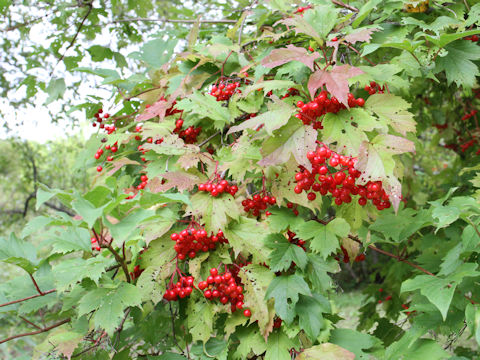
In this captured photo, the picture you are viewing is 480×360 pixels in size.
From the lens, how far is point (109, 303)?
4.58 feet

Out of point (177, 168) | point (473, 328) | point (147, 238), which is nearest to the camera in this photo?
point (473, 328)

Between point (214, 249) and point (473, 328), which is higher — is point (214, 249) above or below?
above

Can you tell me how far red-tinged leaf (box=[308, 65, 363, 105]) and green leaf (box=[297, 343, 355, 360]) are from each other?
2.98 feet

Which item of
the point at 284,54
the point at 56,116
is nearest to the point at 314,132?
the point at 284,54

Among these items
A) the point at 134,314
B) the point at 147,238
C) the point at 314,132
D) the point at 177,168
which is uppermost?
the point at 314,132

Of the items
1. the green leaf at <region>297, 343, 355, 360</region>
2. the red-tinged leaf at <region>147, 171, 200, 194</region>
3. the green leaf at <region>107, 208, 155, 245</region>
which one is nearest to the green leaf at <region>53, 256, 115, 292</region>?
the green leaf at <region>107, 208, 155, 245</region>

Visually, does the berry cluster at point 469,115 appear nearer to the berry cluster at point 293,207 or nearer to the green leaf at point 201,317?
the berry cluster at point 293,207

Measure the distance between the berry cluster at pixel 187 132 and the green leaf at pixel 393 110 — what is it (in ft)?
2.77

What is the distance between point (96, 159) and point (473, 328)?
198 centimetres

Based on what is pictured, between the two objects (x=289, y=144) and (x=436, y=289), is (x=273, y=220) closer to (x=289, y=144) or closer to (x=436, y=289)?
(x=289, y=144)

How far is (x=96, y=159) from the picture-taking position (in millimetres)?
2201

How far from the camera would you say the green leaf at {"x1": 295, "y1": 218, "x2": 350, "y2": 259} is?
1467mm

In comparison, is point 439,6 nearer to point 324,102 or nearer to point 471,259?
point 324,102

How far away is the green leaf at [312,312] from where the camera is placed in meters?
1.46
